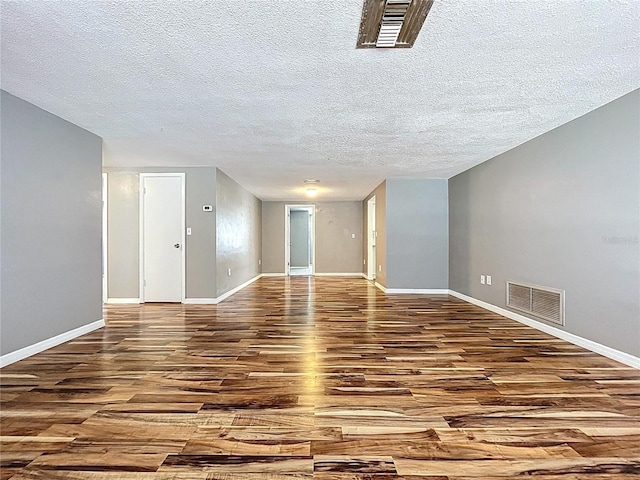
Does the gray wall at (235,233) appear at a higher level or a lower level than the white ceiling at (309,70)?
lower

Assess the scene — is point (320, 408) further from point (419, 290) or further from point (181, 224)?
point (419, 290)

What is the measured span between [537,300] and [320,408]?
10.4 feet

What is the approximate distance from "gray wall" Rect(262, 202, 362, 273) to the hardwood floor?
675 cm

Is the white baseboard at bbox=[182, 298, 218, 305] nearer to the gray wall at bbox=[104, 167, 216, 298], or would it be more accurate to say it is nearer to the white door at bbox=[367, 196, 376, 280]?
the gray wall at bbox=[104, 167, 216, 298]

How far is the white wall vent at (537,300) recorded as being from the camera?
3764 millimetres

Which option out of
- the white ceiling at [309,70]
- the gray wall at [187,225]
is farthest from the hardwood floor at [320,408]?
the white ceiling at [309,70]

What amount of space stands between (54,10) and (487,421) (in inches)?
123

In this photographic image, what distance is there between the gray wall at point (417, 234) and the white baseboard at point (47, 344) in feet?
15.9

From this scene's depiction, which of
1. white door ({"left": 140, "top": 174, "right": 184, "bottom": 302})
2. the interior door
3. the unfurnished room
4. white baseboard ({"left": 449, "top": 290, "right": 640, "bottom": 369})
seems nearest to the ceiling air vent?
the unfurnished room

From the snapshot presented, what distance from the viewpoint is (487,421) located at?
1960 mm

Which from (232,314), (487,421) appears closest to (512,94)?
(487,421)

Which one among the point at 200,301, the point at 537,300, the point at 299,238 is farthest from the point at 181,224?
the point at 299,238

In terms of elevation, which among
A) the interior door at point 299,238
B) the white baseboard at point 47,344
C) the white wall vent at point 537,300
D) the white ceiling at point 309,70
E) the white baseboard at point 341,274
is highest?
the white ceiling at point 309,70

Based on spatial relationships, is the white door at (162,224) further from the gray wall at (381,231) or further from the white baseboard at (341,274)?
the white baseboard at (341,274)
